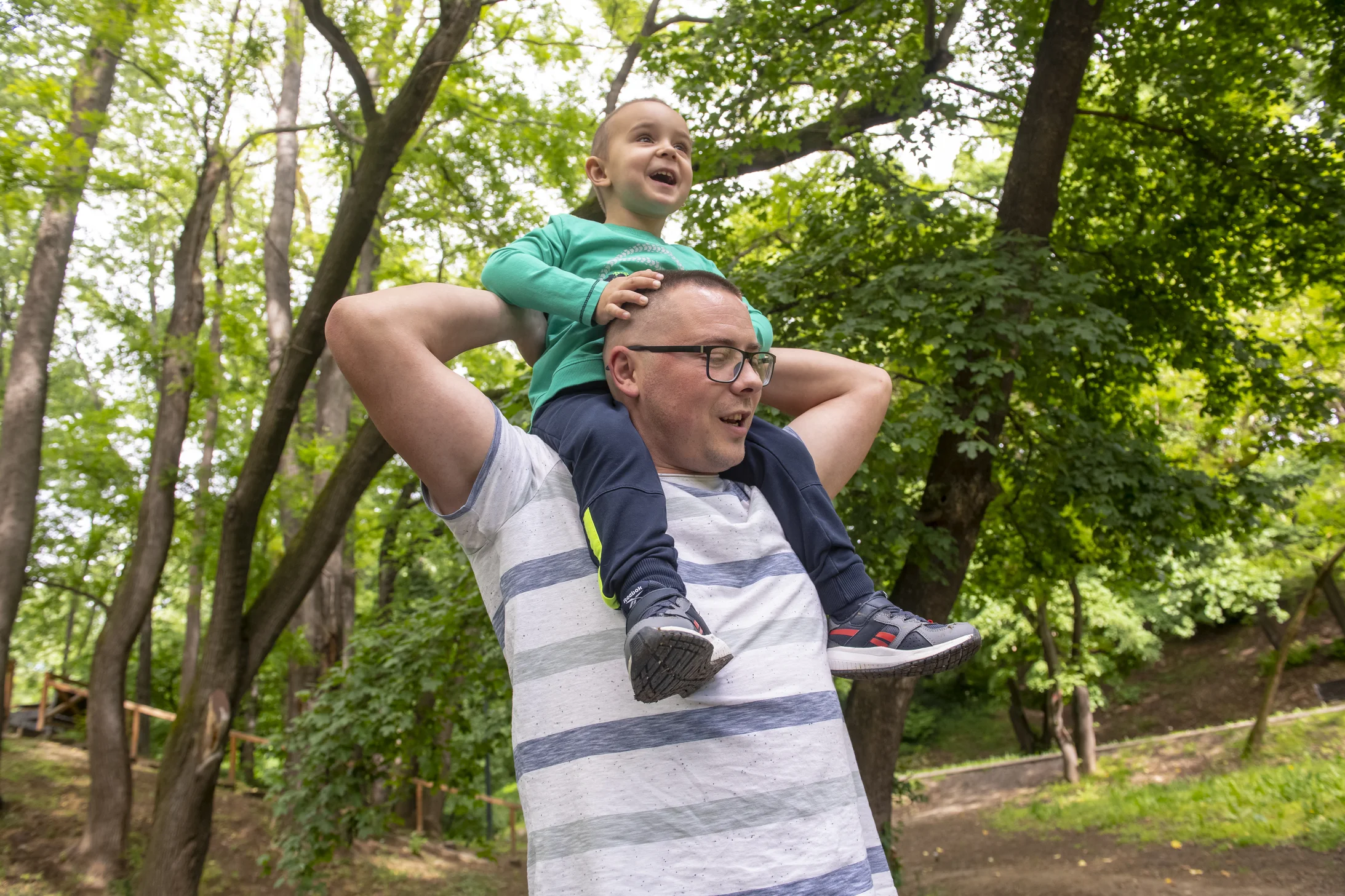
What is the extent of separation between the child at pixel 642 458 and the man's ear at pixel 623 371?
37 millimetres

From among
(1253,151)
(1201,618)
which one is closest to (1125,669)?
(1201,618)

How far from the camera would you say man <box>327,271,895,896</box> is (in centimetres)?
127

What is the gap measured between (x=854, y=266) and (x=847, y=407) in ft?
17.1

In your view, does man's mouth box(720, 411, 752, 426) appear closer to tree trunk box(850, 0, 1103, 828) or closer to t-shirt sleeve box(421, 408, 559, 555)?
t-shirt sleeve box(421, 408, 559, 555)

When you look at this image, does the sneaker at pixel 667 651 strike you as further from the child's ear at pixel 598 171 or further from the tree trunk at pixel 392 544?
the tree trunk at pixel 392 544

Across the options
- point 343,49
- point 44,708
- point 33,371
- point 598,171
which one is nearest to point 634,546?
point 598,171

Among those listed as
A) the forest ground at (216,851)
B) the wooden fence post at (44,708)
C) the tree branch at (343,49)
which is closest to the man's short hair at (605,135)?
the tree branch at (343,49)

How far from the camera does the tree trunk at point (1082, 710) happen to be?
52.8 feet

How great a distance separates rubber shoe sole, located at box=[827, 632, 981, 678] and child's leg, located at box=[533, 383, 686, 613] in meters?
0.33

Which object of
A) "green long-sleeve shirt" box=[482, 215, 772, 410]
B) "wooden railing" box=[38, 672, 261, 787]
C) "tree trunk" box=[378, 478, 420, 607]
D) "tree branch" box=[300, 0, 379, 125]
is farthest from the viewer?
"wooden railing" box=[38, 672, 261, 787]

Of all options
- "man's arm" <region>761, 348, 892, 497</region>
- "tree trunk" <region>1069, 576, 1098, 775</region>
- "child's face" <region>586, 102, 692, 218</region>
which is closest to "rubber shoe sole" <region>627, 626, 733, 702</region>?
"man's arm" <region>761, 348, 892, 497</region>

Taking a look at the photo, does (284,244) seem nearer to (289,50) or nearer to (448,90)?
(289,50)

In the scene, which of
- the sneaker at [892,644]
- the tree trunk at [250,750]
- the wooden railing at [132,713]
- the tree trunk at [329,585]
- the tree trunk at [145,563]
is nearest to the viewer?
the sneaker at [892,644]

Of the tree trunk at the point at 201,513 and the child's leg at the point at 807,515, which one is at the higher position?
the tree trunk at the point at 201,513
